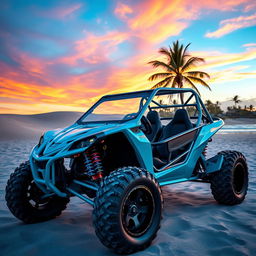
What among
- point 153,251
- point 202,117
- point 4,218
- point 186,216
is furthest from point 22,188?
point 202,117

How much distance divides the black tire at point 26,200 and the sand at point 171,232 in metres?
0.12

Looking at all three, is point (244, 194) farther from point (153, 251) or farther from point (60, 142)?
point (60, 142)

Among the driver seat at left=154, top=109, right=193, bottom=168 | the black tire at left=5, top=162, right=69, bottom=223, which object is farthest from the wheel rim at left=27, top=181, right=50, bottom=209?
the driver seat at left=154, top=109, right=193, bottom=168

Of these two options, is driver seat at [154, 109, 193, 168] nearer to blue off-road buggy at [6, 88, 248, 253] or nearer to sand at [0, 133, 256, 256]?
blue off-road buggy at [6, 88, 248, 253]

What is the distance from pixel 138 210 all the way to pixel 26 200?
4.78 ft

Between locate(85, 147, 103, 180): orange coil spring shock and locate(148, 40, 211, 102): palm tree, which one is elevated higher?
locate(148, 40, 211, 102): palm tree

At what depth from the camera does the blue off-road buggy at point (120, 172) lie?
2.52m

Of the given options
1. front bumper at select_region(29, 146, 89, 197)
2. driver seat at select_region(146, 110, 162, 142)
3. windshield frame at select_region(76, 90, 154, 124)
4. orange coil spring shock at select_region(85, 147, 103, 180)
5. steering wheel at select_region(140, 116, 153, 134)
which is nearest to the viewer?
front bumper at select_region(29, 146, 89, 197)

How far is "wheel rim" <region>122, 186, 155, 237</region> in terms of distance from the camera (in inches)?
105

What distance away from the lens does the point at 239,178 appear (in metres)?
4.34

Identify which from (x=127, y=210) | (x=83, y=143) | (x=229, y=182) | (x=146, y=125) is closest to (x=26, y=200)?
(x=83, y=143)

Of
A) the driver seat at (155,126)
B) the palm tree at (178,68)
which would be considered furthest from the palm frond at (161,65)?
the driver seat at (155,126)

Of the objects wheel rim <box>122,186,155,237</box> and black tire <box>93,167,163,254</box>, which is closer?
black tire <box>93,167,163,254</box>

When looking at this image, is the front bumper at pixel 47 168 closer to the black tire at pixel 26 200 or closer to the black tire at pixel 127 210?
the black tire at pixel 26 200
